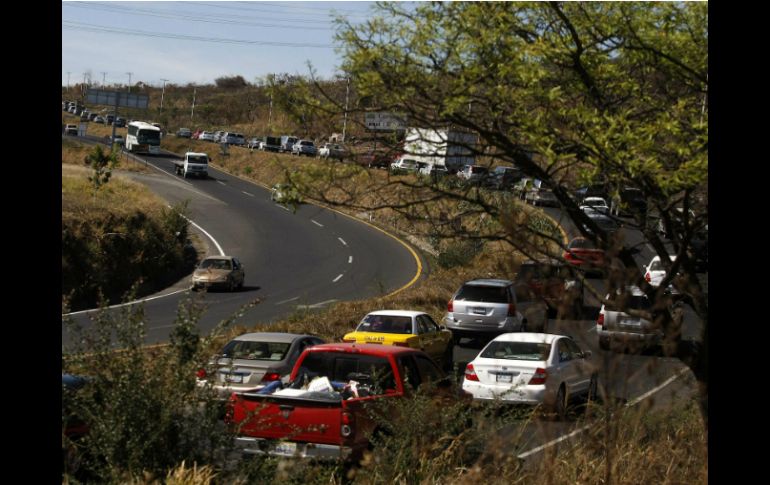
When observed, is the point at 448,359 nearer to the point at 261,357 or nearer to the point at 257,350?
the point at 257,350

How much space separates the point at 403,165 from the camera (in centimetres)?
855

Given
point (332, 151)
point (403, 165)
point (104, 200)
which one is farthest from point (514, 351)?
point (104, 200)

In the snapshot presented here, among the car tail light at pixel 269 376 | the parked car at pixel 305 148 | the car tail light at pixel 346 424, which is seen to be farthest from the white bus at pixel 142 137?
the car tail light at pixel 346 424

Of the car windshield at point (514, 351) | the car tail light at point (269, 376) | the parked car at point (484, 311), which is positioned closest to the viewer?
the car tail light at point (269, 376)

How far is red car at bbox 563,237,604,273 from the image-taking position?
24.9 feet

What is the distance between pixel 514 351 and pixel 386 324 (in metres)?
4.47

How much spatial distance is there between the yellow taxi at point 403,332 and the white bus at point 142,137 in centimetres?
6867

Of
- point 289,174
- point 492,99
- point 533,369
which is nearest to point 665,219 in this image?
point 492,99

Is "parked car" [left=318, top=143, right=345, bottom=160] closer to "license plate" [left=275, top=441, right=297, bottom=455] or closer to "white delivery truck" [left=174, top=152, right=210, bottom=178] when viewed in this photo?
"license plate" [left=275, top=441, right=297, bottom=455]

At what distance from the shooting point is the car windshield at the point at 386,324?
1980 centimetres

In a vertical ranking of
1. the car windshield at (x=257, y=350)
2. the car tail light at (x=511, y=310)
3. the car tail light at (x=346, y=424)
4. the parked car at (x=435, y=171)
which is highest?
the parked car at (x=435, y=171)

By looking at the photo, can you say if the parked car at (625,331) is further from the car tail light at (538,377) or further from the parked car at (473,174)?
the car tail light at (538,377)
